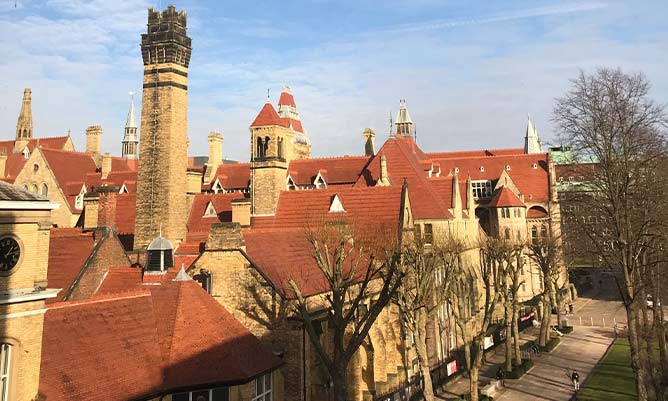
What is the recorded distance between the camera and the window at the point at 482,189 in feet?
212

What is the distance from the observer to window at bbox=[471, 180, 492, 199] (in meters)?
64.5

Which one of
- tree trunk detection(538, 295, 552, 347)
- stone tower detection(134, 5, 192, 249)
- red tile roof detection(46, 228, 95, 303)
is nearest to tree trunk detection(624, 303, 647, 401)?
tree trunk detection(538, 295, 552, 347)

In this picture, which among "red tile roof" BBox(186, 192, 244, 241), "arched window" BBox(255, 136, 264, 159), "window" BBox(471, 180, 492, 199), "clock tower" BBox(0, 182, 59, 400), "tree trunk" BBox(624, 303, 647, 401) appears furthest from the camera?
"window" BBox(471, 180, 492, 199)

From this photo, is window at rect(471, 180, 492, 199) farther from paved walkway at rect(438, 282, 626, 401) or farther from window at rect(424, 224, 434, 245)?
window at rect(424, 224, 434, 245)

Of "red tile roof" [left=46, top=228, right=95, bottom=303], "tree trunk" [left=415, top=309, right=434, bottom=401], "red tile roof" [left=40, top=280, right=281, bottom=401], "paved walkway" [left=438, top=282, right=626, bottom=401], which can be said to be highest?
"red tile roof" [left=46, top=228, right=95, bottom=303]

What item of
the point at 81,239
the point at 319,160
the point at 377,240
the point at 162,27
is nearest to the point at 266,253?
the point at 377,240

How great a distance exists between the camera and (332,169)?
175 ft

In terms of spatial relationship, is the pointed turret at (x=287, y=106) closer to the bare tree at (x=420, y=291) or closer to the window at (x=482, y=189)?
the window at (x=482, y=189)

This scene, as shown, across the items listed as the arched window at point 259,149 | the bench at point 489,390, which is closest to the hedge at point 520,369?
the bench at point 489,390

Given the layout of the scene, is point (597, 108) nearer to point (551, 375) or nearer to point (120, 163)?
point (551, 375)

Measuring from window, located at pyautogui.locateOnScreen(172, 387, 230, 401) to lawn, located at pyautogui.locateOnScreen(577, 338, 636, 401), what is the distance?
19.9 m

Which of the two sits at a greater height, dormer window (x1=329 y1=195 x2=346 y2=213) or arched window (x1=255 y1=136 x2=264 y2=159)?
arched window (x1=255 y1=136 x2=264 y2=159)

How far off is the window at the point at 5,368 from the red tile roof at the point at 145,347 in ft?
4.22

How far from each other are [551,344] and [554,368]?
6.18m
